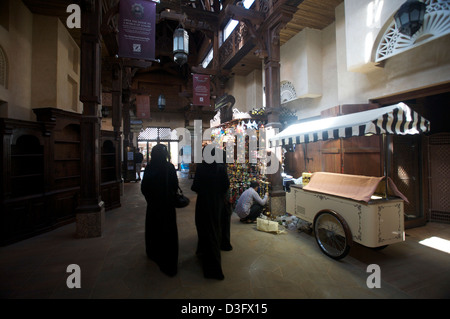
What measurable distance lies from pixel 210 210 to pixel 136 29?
492 centimetres

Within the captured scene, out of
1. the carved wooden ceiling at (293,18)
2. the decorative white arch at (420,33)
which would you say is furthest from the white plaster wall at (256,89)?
the decorative white arch at (420,33)

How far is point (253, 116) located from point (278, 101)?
942 mm

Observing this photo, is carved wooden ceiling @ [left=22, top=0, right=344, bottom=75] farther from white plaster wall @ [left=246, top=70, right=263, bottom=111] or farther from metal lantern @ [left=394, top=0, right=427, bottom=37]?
metal lantern @ [left=394, top=0, right=427, bottom=37]

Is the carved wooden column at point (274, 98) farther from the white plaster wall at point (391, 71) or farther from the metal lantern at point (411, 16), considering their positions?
the metal lantern at point (411, 16)

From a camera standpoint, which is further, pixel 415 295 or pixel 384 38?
pixel 384 38

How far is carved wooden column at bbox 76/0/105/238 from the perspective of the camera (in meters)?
4.96

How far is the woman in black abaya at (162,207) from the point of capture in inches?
134

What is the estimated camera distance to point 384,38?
209 inches

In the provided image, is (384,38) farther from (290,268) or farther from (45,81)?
(45,81)

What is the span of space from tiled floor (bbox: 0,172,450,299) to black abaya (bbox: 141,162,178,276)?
0.82 feet

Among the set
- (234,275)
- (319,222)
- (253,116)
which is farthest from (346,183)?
(253,116)

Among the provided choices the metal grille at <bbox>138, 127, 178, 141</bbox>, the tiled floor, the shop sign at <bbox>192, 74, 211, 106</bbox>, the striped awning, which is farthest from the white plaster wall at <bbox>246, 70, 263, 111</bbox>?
the metal grille at <bbox>138, 127, 178, 141</bbox>

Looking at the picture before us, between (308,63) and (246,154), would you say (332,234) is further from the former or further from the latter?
(308,63)

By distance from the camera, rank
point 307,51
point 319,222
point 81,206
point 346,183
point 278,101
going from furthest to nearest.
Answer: point 307,51 → point 278,101 → point 81,206 → point 319,222 → point 346,183
